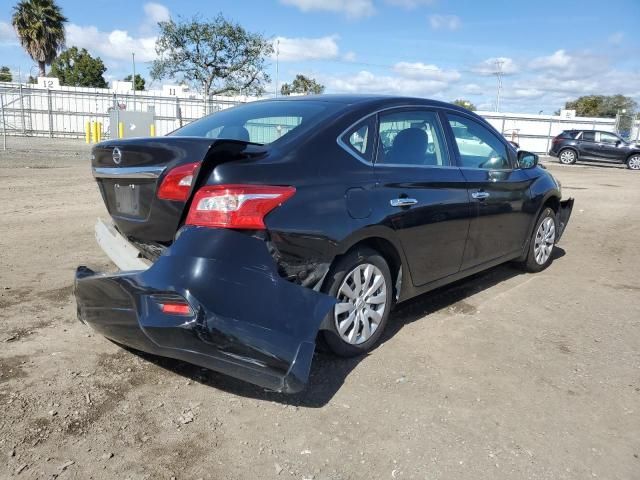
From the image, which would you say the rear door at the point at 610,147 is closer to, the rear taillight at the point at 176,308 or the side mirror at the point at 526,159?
the side mirror at the point at 526,159

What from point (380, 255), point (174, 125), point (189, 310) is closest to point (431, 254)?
point (380, 255)

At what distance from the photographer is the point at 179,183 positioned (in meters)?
2.96

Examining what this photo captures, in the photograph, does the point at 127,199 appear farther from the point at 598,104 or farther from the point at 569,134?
the point at 598,104

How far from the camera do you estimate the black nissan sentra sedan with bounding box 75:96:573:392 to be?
2779mm

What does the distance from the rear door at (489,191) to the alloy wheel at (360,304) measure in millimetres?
1149

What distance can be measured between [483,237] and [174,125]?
2621 cm

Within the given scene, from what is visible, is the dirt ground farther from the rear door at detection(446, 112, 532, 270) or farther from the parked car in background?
the parked car in background

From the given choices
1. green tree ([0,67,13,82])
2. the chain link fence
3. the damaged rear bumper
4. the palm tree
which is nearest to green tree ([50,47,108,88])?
green tree ([0,67,13,82])

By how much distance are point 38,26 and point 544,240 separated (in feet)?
163

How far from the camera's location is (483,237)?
Result: 15.4 feet

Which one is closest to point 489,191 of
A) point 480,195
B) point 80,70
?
point 480,195

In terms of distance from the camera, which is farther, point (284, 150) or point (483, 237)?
point (483, 237)

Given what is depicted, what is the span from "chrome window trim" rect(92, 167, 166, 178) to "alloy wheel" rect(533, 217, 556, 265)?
4.13 metres

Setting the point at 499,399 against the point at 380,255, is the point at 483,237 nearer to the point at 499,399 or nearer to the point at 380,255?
the point at 380,255
